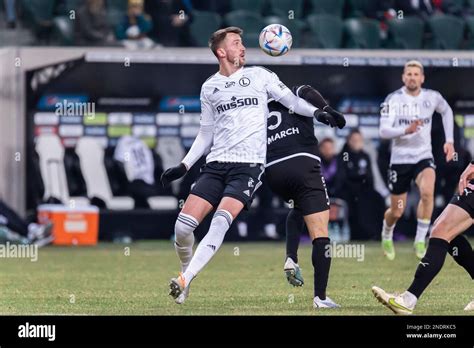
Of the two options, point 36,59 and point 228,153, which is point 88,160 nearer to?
point 36,59

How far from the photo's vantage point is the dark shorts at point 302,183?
40.1 ft

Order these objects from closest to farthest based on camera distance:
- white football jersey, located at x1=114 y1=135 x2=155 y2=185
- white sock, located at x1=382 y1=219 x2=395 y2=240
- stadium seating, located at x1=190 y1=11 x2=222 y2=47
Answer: white sock, located at x1=382 y1=219 x2=395 y2=240 < white football jersey, located at x1=114 y1=135 x2=155 y2=185 < stadium seating, located at x1=190 y1=11 x2=222 y2=47

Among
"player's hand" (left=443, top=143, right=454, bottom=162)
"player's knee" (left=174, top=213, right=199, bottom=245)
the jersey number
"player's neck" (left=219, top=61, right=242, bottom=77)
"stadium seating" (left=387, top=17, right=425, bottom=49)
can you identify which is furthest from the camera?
"stadium seating" (left=387, top=17, right=425, bottom=49)

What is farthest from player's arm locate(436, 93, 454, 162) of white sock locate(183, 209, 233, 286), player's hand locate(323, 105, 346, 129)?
white sock locate(183, 209, 233, 286)

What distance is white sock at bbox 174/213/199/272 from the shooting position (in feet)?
38.7

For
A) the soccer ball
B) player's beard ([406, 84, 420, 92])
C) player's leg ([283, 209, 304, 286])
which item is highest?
the soccer ball

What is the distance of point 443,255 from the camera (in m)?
10.9

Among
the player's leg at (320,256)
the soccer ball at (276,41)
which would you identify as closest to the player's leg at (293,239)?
the player's leg at (320,256)

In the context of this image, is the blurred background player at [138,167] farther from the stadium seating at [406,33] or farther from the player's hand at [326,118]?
the player's hand at [326,118]

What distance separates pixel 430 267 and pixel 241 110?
2.30m

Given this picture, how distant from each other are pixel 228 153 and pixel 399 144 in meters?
6.33

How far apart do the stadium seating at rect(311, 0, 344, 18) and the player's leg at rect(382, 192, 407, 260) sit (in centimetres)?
804

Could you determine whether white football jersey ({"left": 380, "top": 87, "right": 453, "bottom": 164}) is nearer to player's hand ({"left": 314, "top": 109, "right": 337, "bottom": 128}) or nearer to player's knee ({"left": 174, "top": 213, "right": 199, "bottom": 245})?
player's hand ({"left": 314, "top": 109, "right": 337, "bottom": 128})

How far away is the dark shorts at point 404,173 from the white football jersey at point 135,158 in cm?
710
